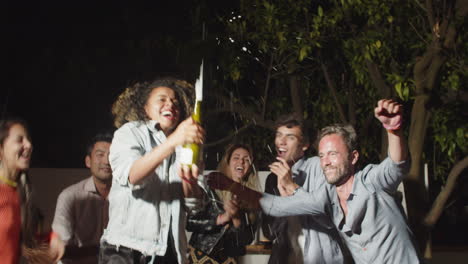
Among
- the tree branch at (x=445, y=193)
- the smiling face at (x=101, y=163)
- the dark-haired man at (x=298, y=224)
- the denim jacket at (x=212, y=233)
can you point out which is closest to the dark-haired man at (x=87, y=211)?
the smiling face at (x=101, y=163)

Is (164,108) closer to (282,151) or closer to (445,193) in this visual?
(282,151)

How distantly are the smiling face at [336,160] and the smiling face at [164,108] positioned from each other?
0.69m

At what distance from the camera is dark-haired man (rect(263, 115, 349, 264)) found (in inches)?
96.7

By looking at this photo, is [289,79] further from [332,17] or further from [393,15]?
[393,15]

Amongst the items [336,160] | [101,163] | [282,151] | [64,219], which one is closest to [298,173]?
[282,151]

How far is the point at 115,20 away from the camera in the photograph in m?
3.15

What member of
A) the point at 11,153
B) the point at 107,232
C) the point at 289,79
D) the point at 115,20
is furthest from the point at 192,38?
the point at 107,232

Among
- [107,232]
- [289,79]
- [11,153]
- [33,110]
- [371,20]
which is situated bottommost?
[107,232]

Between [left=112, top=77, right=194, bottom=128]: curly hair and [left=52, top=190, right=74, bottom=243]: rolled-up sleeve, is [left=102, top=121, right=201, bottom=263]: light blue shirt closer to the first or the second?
[left=112, top=77, right=194, bottom=128]: curly hair

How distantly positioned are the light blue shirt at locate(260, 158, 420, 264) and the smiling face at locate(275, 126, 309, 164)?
7.9 inches

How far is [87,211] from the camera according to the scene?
275cm

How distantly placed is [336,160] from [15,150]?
117 cm

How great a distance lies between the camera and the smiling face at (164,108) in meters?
2.01

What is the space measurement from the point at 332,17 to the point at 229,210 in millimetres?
1268
